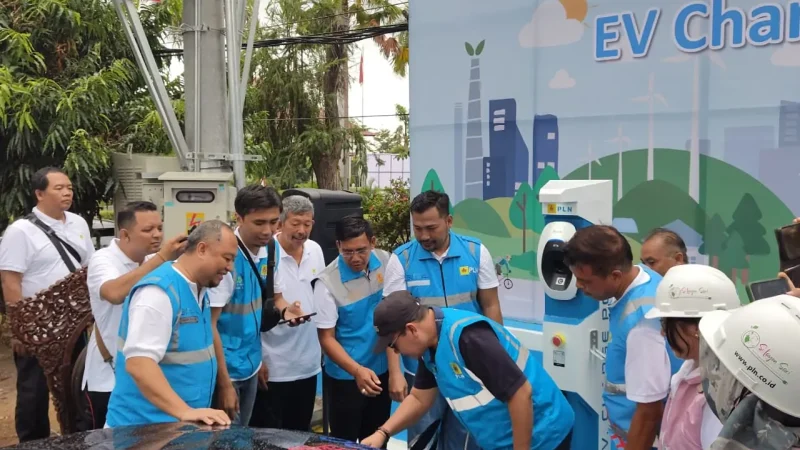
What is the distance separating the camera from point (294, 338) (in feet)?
12.5

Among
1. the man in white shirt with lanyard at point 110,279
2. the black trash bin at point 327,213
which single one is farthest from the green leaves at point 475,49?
the man in white shirt with lanyard at point 110,279

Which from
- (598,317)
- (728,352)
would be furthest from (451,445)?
(728,352)

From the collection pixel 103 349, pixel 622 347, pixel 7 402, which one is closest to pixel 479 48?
pixel 622 347

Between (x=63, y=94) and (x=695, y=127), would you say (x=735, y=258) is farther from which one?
(x=63, y=94)

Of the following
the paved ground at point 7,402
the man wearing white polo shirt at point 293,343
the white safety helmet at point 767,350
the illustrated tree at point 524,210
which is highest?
the illustrated tree at point 524,210

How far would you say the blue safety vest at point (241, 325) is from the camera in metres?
3.46

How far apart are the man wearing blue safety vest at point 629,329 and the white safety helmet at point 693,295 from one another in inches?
13.4

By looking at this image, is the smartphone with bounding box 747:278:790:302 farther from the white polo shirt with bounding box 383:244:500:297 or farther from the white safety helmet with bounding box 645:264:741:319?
the white polo shirt with bounding box 383:244:500:297

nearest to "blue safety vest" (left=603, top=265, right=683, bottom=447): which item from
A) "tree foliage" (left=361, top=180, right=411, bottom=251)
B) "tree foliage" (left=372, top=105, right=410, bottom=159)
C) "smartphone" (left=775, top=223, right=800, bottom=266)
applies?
"smartphone" (left=775, top=223, right=800, bottom=266)

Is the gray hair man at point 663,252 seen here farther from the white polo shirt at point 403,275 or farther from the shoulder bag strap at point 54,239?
the shoulder bag strap at point 54,239

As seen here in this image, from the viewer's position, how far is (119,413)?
2.69 metres

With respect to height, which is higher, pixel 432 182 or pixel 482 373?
pixel 432 182

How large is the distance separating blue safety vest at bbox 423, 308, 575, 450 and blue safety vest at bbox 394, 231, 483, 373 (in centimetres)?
120

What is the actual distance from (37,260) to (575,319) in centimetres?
343
